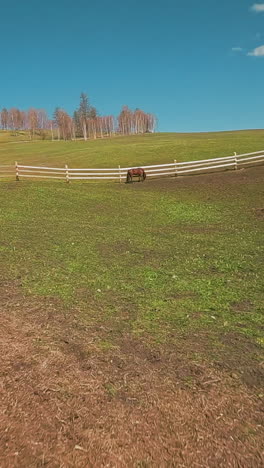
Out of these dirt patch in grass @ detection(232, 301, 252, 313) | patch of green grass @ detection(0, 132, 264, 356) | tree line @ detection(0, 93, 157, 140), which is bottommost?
dirt patch in grass @ detection(232, 301, 252, 313)

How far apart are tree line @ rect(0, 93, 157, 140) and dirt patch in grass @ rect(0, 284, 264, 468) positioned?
117751 mm

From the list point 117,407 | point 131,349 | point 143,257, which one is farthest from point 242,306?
point 143,257

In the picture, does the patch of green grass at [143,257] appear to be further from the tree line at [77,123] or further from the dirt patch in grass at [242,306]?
the tree line at [77,123]

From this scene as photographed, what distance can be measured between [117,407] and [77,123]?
13739 centimetres

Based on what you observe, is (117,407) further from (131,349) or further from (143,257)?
(143,257)

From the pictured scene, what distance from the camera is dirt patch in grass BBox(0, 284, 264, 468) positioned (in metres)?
2.74

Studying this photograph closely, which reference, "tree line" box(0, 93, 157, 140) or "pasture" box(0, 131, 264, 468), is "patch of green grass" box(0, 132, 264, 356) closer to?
"pasture" box(0, 131, 264, 468)

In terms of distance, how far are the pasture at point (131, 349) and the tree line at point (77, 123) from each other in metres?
113

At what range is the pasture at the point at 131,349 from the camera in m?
2.85

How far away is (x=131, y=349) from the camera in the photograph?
4.37m

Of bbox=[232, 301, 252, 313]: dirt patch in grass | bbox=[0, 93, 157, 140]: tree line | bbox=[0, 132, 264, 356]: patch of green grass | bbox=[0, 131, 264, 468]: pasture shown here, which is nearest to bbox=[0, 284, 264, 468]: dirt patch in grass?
bbox=[0, 131, 264, 468]: pasture

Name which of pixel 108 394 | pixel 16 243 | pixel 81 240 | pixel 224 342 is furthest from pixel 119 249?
pixel 108 394

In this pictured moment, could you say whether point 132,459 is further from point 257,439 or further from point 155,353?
point 155,353

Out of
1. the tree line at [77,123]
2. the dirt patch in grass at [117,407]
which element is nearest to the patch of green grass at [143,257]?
the dirt patch in grass at [117,407]
